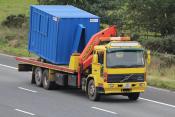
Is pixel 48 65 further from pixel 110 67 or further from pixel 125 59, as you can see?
pixel 125 59

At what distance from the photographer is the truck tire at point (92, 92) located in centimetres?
2369

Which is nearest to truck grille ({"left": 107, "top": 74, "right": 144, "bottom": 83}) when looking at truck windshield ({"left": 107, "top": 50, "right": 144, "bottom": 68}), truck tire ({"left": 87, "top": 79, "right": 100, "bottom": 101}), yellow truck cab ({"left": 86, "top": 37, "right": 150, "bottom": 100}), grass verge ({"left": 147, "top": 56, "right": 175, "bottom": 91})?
yellow truck cab ({"left": 86, "top": 37, "right": 150, "bottom": 100})

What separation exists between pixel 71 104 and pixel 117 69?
6.74 ft

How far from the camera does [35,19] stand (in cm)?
2878

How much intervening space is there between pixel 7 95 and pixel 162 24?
52.4 feet

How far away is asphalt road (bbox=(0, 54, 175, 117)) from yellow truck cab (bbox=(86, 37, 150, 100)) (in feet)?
1.75

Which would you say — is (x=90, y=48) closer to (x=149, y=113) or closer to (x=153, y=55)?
(x=149, y=113)

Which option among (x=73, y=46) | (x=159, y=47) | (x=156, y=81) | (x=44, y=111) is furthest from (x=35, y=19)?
(x=159, y=47)

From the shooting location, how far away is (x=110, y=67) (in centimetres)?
2334

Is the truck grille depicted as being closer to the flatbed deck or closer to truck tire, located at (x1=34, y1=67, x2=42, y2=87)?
the flatbed deck

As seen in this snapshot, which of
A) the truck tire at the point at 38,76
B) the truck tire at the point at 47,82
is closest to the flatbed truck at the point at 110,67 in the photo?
the truck tire at the point at 47,82

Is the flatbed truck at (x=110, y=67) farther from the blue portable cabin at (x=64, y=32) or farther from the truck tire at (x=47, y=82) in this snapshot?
the truck tire at (x=47, y=82)

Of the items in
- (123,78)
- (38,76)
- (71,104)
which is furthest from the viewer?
(38,76)

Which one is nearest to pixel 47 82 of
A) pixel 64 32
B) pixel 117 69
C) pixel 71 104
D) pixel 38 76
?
pixel 38 76
